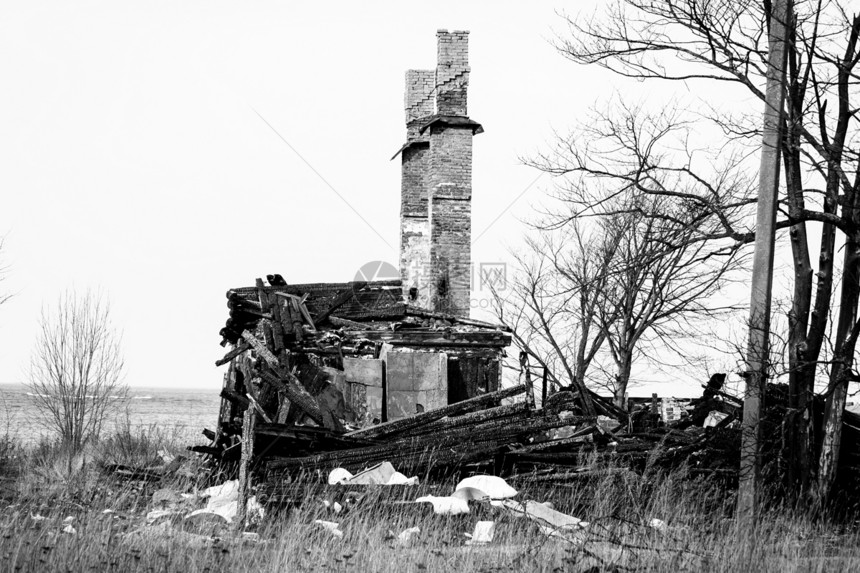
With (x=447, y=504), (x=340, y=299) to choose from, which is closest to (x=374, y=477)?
(x=447, y=504)

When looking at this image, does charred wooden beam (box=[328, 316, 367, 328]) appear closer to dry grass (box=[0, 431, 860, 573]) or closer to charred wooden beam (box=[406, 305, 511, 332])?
charred wooden beam (box=[406, 305, 511, 332])

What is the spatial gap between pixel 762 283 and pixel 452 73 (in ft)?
38.0

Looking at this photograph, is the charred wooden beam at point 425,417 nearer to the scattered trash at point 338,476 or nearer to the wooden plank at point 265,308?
the scattered trash at point 338,476

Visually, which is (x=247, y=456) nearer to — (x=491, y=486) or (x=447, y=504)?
(x=447, y=504)

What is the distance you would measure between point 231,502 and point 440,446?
2.49 metres

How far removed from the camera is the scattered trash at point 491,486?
33.4 ft

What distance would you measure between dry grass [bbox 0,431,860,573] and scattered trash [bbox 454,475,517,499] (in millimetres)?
231

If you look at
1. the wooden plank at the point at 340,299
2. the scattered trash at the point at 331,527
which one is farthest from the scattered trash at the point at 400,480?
the wooden plank at the point at 340,299

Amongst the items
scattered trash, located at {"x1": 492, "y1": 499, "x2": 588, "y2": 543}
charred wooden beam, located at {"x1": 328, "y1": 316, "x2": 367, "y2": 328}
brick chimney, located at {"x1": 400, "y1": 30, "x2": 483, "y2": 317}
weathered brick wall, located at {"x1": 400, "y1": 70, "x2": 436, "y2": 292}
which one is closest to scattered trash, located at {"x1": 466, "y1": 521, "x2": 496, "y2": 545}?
scattered trash, located at {"x1": 492, "y1": 499, "x2": 588, "y2": 543}

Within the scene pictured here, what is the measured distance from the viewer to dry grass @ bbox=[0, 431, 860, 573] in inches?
291

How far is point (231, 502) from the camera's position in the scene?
10438 mm

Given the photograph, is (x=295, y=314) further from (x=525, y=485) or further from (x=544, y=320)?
(x=544, y=320)

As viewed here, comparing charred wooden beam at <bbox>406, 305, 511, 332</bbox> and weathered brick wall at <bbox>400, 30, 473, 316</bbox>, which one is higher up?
weathered brick wall at <bbox>400, 30, 473, 316</bbox>

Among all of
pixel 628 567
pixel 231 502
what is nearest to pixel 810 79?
pixel 628 567
